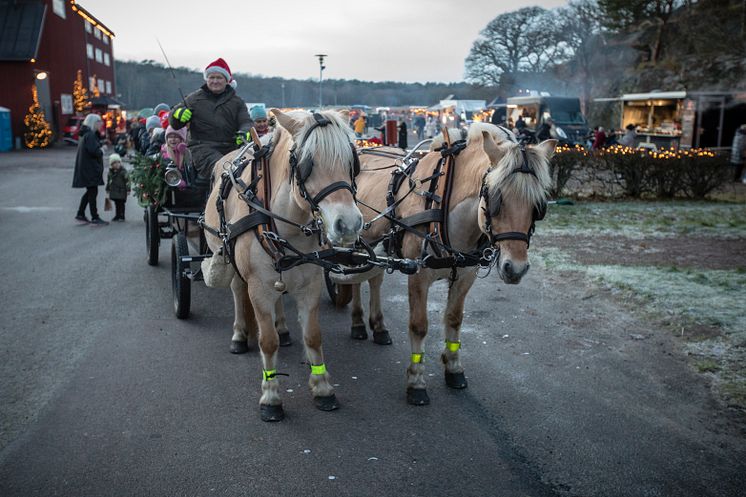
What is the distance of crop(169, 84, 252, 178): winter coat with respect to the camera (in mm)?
6000

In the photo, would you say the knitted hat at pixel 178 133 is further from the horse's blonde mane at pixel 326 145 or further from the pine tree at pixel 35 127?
the pine tree at pixel 35 127

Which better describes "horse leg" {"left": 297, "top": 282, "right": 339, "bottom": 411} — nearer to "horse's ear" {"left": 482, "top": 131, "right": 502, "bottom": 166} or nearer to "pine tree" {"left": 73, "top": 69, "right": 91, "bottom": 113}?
"horse's ear" {"left": 482, "top": 131, "right": 502, "bottom": 166}

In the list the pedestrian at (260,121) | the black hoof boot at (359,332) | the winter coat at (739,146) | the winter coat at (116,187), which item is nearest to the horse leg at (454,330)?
the black hoof boot at (359,332)

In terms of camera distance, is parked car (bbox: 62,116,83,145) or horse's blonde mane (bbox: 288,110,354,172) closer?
horse's blonde mane (bbox: 288,110,354,172)

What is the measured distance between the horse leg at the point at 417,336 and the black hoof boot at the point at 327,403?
0.56 metres

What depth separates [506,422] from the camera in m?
4.13

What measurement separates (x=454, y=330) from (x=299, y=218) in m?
1.63

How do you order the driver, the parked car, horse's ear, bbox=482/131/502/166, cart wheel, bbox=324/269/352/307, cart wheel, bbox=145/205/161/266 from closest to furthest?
horse's ear, bbox=482/131/502/166 → the driver → cart wheel, bbox=324/269/352/307 → cart wheel, bbox=145/205/161/266 → the parked car

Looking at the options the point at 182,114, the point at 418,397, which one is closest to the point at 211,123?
the point at 182,114

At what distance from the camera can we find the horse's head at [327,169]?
336cm

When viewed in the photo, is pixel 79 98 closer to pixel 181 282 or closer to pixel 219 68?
pixel 219 68

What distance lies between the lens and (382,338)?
5.66 m

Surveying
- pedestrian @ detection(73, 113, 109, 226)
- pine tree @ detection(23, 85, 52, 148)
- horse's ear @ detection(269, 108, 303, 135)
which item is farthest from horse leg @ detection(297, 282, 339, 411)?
pine tree @ detection(23, 85, 52, 148)

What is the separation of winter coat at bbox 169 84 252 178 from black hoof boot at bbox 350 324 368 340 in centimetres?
221
